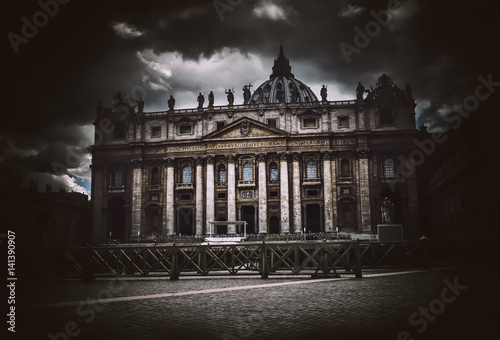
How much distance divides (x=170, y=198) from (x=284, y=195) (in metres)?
13.9

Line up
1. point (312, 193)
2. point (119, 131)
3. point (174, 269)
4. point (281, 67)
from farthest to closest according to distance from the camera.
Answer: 1. point (281, 67)
2. point (119, 131)
3. point (312, 193)
4. point (174, 269)

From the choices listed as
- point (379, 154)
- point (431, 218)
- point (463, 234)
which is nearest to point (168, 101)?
point (379, 154)

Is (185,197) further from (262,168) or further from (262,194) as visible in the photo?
(262,168)

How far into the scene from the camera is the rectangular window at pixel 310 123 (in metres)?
49.2

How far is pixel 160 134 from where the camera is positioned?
52344 millimetres

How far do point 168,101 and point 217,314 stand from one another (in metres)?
46.9

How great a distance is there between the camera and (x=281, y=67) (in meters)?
81.7

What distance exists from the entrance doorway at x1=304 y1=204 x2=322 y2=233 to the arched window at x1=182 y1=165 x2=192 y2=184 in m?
14.9

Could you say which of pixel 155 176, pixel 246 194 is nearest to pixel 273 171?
pixel 246 194

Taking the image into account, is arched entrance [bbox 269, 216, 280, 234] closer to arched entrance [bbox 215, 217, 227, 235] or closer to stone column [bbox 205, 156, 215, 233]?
arched entrance [bbox 215, 217, 227, 235]

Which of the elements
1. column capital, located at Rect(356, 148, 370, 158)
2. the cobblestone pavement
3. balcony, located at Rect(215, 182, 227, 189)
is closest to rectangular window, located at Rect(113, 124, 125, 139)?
balcony, located at Rect(215, 182, 227, 189)

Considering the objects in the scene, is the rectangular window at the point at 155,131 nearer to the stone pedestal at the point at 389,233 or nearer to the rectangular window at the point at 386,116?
the rectangular window at the point at 386,116

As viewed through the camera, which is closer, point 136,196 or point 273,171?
point 273,171

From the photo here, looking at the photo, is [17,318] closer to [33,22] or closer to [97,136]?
[33,22]
